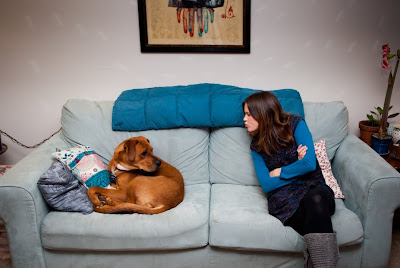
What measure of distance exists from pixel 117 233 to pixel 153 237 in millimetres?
200

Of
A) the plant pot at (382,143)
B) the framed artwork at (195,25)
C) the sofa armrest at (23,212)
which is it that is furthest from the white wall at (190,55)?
the sofa armrest at (23,212)

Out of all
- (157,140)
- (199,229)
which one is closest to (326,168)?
(199,229)

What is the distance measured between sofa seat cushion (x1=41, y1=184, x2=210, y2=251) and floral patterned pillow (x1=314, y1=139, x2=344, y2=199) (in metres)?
0.82

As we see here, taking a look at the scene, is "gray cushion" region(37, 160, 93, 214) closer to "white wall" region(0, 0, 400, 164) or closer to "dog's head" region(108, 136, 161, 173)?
"dog's head" region(108, 136, 161, 173)

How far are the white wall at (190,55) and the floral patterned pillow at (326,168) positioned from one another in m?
0.65

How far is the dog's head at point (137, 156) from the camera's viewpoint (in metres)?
2.14

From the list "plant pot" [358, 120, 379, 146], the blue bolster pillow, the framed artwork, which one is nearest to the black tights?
the blue bolster pillow

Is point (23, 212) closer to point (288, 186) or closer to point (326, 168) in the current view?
point (288, 186)

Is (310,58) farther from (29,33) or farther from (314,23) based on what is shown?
(29,33)

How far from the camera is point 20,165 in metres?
2.08

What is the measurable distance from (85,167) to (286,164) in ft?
4.09

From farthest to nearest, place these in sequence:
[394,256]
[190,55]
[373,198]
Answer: [190,55]
[394,256]
[373,198]

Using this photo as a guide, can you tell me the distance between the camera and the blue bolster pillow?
2373 mm

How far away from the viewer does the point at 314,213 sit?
176cm
